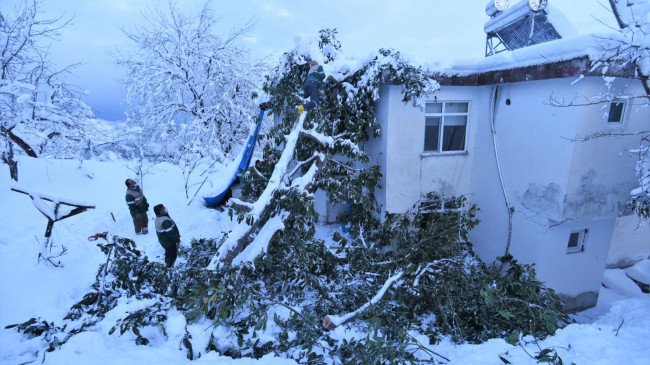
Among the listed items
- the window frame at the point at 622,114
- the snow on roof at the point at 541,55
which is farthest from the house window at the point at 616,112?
the snow on roof at the point at 541,55

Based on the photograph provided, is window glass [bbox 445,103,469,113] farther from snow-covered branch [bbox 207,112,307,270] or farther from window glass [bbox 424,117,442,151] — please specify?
snow-covered branch [bbox 207,112,307,270]

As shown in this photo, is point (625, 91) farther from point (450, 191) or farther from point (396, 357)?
point (396, 357)

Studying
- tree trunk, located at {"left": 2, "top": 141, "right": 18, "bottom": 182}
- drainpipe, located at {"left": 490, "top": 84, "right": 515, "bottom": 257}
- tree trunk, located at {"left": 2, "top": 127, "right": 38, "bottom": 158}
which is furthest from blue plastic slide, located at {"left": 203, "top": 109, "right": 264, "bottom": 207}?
drainpipe, located at {"left": 490, "top": 84, "right": 515, "bottom": 257}

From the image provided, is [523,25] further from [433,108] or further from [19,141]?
[19,141]

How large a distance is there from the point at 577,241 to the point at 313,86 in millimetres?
6955

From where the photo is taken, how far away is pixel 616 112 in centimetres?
551

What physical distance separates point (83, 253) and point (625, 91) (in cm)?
1091

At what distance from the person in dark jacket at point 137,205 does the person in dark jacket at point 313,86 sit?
4.12 meters

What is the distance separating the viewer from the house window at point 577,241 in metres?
6.50

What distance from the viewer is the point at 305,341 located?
3.69 metres

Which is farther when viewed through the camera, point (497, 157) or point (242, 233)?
point (497, 157)

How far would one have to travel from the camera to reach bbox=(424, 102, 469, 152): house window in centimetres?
707

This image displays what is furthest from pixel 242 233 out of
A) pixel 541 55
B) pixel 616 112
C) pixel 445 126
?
pixel 616 112

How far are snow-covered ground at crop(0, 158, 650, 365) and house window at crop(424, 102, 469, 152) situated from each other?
4451mm
